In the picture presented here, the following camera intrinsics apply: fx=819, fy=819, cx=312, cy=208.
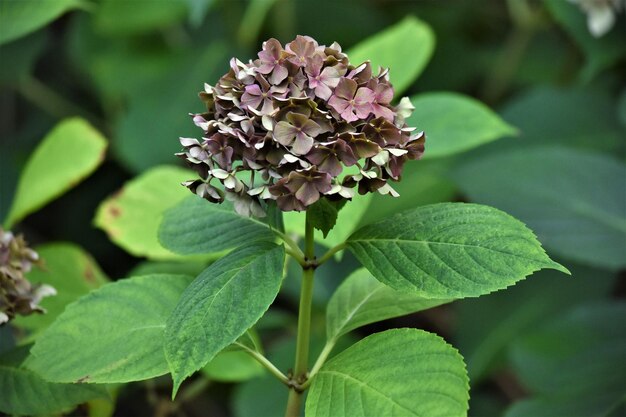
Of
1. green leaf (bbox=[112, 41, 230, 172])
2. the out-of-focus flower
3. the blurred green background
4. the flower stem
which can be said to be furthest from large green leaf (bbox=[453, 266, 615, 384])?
the flower stem

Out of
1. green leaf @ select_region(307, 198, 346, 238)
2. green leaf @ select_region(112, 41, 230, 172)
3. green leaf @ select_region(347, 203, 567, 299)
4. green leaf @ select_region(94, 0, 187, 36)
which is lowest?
green leaf @ select_region(112, 41, 230, 172)

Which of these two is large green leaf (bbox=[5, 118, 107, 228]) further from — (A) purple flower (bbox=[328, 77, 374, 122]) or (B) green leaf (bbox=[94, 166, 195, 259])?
(A) purple flower (bbox=[328, 77, 374, 122])

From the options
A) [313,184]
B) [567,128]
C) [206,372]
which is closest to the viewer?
[313,184]

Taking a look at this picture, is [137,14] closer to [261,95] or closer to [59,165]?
[59,165]

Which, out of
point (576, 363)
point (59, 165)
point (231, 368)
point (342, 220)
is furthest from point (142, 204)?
point (576, 363)

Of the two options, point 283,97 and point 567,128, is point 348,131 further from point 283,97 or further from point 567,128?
point 567,128

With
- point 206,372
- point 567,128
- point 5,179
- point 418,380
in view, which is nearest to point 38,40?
point 5,179

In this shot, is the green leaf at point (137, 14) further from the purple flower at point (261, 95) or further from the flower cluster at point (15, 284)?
the purple flower at point (261, 95)
